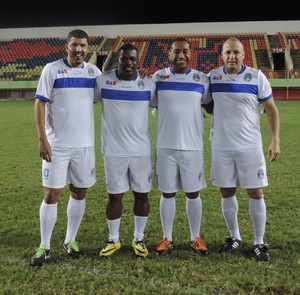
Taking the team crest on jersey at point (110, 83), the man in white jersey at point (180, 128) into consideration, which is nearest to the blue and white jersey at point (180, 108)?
the man in white jersey at point (180, 128)

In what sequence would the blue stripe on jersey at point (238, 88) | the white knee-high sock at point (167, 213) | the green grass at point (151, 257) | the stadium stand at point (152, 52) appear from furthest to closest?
1. the stadium stand at point (152, 52)
2. the white knee-high sock at point (167, 213)
3. the blue stripe on jersey at point (238, 88)
4. the green grass at point (151, 257)

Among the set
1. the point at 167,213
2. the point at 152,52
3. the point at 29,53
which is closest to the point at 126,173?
the point at 167,213

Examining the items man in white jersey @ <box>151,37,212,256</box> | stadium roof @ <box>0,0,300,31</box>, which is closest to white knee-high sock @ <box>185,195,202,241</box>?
man in white jersey @ <box>151,37,212,256</box>

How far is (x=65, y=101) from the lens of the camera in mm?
3375

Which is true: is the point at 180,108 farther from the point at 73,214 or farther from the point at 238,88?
the point at 73,214

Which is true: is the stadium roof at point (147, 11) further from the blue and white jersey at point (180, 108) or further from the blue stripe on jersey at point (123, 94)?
the blue stripe on jersey at point (123, 94)

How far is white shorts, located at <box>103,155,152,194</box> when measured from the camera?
3514mm

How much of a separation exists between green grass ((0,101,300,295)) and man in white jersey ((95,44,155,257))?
0.31 meters

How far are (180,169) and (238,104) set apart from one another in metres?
0.77

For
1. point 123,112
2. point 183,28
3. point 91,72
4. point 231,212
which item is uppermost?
point 183,28

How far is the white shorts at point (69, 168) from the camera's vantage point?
3381 mm

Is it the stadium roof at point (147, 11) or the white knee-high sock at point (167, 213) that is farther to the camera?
the stadium roof at point (147, 11)

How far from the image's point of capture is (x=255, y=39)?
113 feet

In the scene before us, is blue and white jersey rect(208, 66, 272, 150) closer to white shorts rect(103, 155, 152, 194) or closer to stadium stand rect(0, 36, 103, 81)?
white shorts rect(103, 155, 152, 194)
